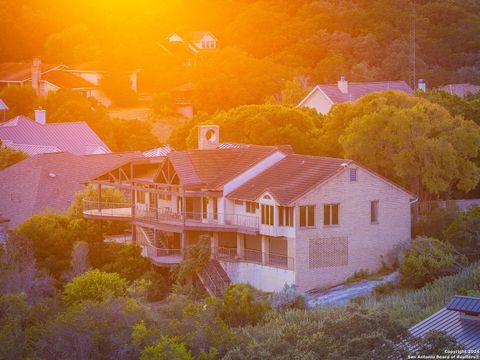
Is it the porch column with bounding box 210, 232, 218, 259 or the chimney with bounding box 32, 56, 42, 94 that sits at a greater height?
the chimney with bounding box 32, 56, 42, 94

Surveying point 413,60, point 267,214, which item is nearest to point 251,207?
point 267,214

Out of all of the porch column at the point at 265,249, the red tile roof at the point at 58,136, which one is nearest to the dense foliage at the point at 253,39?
the red tile roof at the point at 58,136

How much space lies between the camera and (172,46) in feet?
344

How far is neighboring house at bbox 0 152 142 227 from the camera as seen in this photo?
5525cm

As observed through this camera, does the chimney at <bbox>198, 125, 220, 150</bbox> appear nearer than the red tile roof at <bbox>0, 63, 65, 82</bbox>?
Yes

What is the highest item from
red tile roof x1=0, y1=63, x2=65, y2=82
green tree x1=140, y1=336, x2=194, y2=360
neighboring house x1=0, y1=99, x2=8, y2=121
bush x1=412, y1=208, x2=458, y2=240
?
red tile roof x1=0, y1=63, x2=65, y2=82

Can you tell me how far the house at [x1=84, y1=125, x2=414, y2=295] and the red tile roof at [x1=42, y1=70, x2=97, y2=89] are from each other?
42.3 meters

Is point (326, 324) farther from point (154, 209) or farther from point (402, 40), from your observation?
point (402, 40)

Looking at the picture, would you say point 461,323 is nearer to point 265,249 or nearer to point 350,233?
point 350,233

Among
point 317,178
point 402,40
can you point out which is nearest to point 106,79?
point 402,40

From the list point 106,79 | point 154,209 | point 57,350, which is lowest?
point 57,350

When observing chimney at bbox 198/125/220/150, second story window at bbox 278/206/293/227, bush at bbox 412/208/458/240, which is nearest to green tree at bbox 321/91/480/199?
bush at bbox 412/208/458/240

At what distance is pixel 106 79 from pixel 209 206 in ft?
153

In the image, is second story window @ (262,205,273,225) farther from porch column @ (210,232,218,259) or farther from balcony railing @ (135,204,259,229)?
porch column @ (210,232,218,259)
